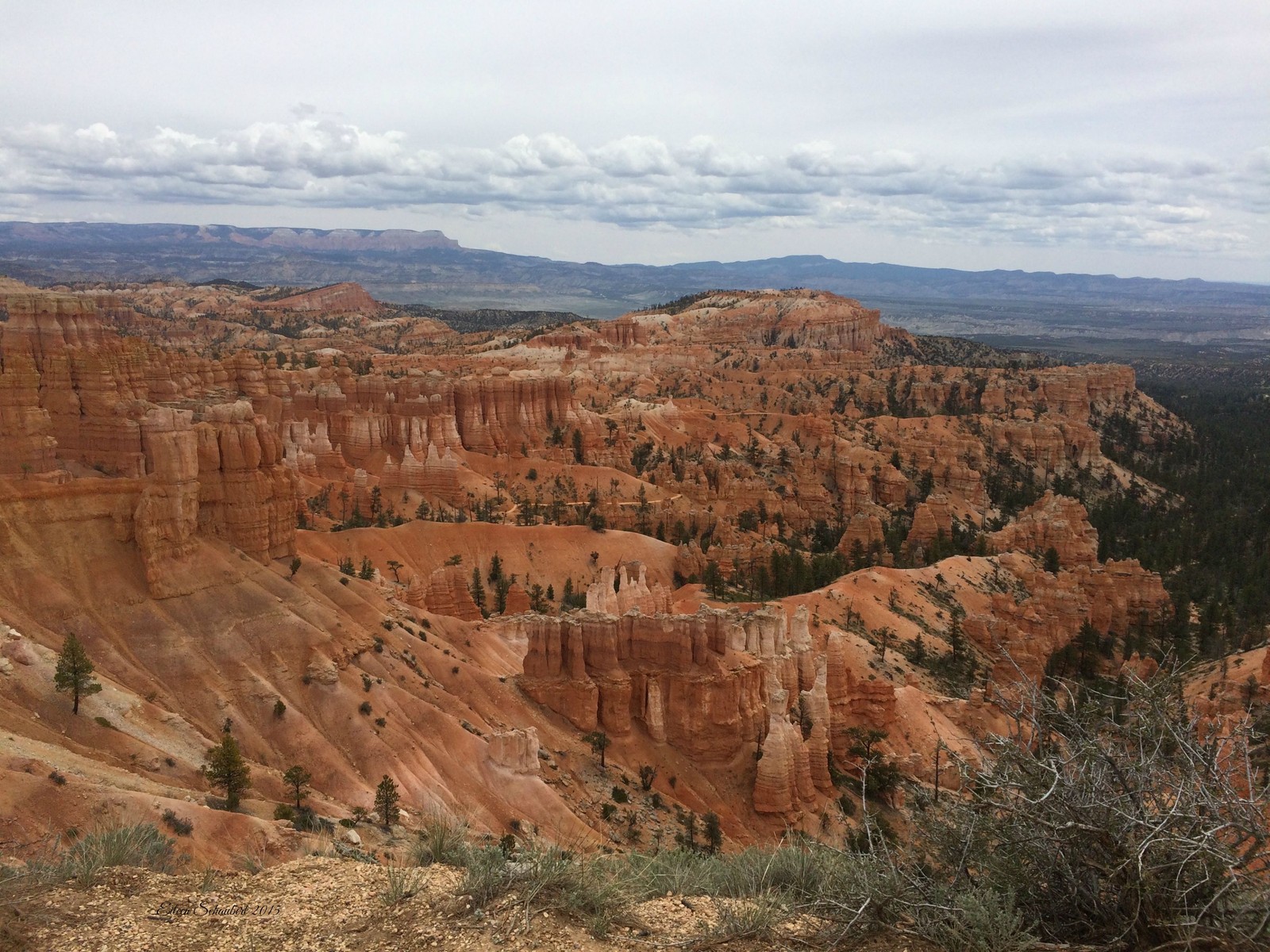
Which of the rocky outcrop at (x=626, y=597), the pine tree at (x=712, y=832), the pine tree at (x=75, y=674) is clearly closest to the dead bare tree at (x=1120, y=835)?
the pine tree at (x=712, y=832)

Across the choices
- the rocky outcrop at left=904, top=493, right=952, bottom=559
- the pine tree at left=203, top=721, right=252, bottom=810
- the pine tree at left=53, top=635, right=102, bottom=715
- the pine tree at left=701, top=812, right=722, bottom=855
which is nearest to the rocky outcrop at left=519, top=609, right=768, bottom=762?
the pine tree at left=701, top=812, right=722, bottom=855

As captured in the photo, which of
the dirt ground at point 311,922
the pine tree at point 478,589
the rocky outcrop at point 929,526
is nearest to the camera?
the dirt ground at point 311,922

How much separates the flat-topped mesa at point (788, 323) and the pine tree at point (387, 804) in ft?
450

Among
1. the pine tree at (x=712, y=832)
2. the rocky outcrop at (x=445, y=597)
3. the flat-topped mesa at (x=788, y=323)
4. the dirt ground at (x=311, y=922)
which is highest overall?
the flat-topped mesa at (x=788, y=323)

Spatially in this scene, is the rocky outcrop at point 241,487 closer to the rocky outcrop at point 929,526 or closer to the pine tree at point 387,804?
the pine tree at point 387,804

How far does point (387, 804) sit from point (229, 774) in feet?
10.8

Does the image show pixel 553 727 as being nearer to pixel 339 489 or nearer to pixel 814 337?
pixel 339 489

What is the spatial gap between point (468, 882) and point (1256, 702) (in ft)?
103

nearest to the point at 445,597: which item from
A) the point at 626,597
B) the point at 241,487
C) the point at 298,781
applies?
the point at 626,597

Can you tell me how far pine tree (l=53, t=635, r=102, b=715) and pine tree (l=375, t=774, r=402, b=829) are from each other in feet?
21.5

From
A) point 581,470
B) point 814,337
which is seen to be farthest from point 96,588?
point 814,337

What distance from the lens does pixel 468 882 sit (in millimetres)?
9695

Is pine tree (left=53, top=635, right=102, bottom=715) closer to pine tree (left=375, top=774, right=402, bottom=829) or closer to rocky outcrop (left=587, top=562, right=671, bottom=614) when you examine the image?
pine tree (left=375, top=774, right=402, bottom=829)

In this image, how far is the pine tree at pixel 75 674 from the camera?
65.5 ft
